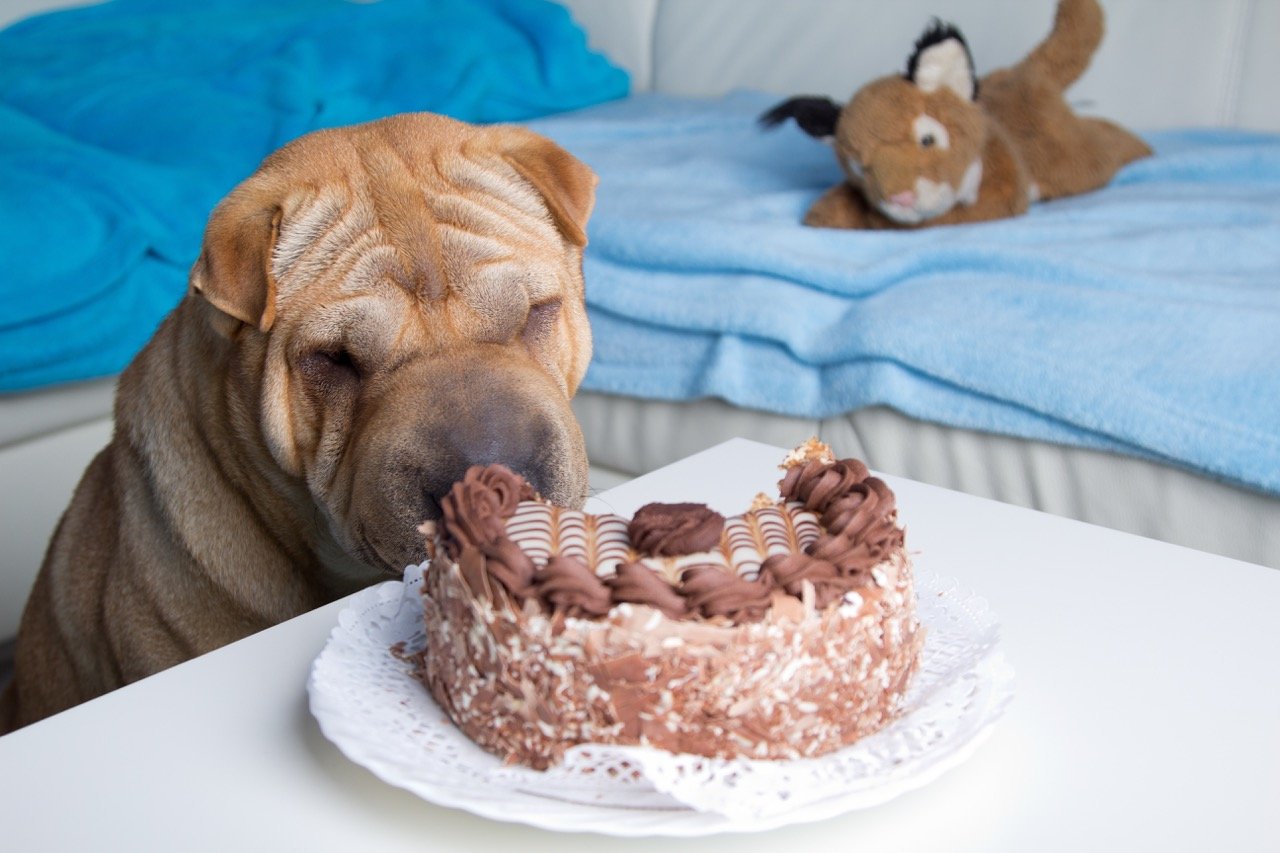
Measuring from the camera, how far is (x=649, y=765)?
59 cm

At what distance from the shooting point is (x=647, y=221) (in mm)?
2049

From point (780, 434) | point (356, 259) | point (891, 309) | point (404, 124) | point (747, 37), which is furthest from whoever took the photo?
point (747, 37)

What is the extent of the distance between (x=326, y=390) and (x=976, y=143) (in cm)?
133

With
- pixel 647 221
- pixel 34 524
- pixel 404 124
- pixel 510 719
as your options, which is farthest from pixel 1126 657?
pixel 34 524

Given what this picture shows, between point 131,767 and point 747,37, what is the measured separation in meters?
2.73

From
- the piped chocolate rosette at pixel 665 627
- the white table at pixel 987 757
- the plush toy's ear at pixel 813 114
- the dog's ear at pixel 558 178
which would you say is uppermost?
the dog's ear at pixel 558 178

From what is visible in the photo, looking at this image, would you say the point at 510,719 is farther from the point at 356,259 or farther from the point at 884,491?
the point at 356,259

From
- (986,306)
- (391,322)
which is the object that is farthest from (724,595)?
(986,306)

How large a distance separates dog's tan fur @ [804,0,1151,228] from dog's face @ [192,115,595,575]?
0.96 metres

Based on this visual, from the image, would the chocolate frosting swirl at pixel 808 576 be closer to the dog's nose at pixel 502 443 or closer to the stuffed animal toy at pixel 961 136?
the dog's nose at pixel 502 443

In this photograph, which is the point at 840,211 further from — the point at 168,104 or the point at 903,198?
the point at 168,104

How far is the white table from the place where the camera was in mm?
647

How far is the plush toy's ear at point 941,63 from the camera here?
2.05 meters

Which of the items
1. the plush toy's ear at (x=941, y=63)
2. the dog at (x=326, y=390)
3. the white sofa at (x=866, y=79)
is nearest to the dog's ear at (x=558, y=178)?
the dog at (x=326, y=390)
